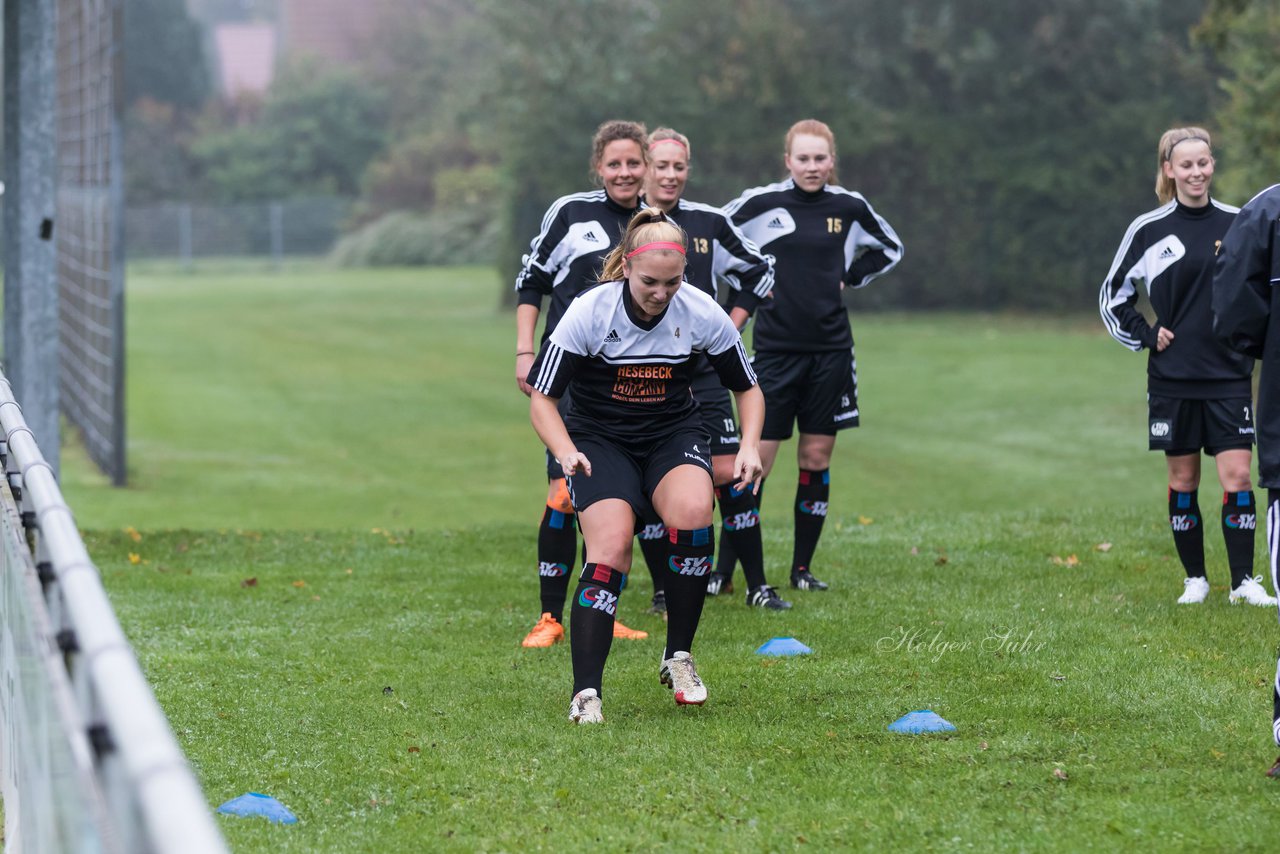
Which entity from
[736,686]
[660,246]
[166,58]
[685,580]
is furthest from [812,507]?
[166,58]

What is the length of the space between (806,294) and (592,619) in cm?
300

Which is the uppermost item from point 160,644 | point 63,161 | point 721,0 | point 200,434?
point 721,0

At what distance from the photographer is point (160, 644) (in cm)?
739

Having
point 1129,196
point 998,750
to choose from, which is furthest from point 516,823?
point 1129,196

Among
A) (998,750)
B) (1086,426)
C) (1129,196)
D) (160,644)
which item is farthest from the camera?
(1129,196)

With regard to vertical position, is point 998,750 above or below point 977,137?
below

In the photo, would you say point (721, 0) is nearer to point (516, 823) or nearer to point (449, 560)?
point (449, 560)

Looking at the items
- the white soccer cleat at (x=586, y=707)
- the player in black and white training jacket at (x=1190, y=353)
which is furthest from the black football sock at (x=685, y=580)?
the player in black and white training jacket at (x=1190, y=353)

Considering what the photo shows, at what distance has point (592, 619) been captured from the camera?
5594mm

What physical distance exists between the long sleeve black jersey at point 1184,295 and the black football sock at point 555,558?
2.74 m

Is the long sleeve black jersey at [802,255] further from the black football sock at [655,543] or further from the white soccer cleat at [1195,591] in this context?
the white soccer cleat at [1195,591]

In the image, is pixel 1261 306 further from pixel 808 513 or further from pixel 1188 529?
pixel 808 513

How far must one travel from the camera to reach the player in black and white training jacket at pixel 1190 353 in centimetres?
738

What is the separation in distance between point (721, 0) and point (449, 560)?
28.0m
